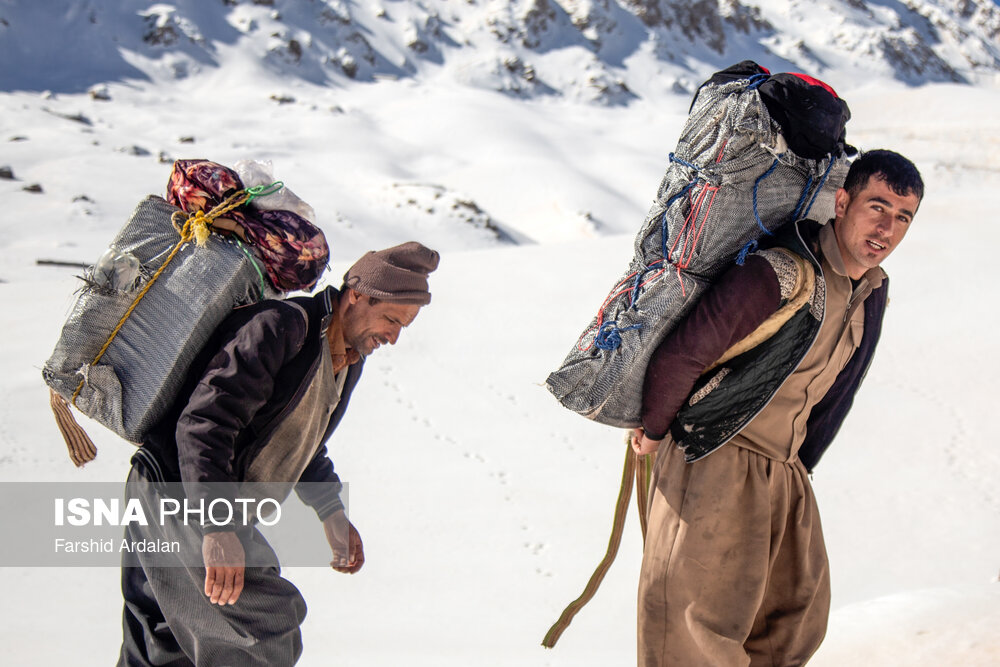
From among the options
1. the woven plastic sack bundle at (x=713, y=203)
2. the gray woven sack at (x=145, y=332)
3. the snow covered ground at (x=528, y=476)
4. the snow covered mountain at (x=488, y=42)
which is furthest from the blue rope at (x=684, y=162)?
the snow covered mountain at (x=488, y=42)

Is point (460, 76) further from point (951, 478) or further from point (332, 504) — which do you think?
point (332, 504)

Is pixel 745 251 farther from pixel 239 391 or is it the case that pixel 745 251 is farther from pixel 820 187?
pixel 239 391

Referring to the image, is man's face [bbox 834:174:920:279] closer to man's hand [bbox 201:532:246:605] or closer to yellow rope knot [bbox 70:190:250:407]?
yellow rope knot [bbox 70:190:250:407]

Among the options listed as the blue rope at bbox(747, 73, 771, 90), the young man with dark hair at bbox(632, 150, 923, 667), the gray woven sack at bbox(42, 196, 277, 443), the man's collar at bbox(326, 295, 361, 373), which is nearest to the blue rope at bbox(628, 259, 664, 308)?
the young man with dark hair at bbox(632, 150, 923, 667)

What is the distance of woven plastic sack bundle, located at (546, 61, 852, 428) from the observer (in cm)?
198

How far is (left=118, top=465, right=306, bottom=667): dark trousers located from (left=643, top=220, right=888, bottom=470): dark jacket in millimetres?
949

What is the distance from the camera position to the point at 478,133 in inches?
1334

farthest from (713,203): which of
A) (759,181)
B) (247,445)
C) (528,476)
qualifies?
(528,476)

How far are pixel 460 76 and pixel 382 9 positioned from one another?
9019 mm

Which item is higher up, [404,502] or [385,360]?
[404,502]

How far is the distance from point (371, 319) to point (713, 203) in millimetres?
850

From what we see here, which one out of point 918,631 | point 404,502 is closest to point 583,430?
point 404,502

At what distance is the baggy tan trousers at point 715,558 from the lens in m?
2.08

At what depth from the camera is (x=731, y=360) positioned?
6.77ft
